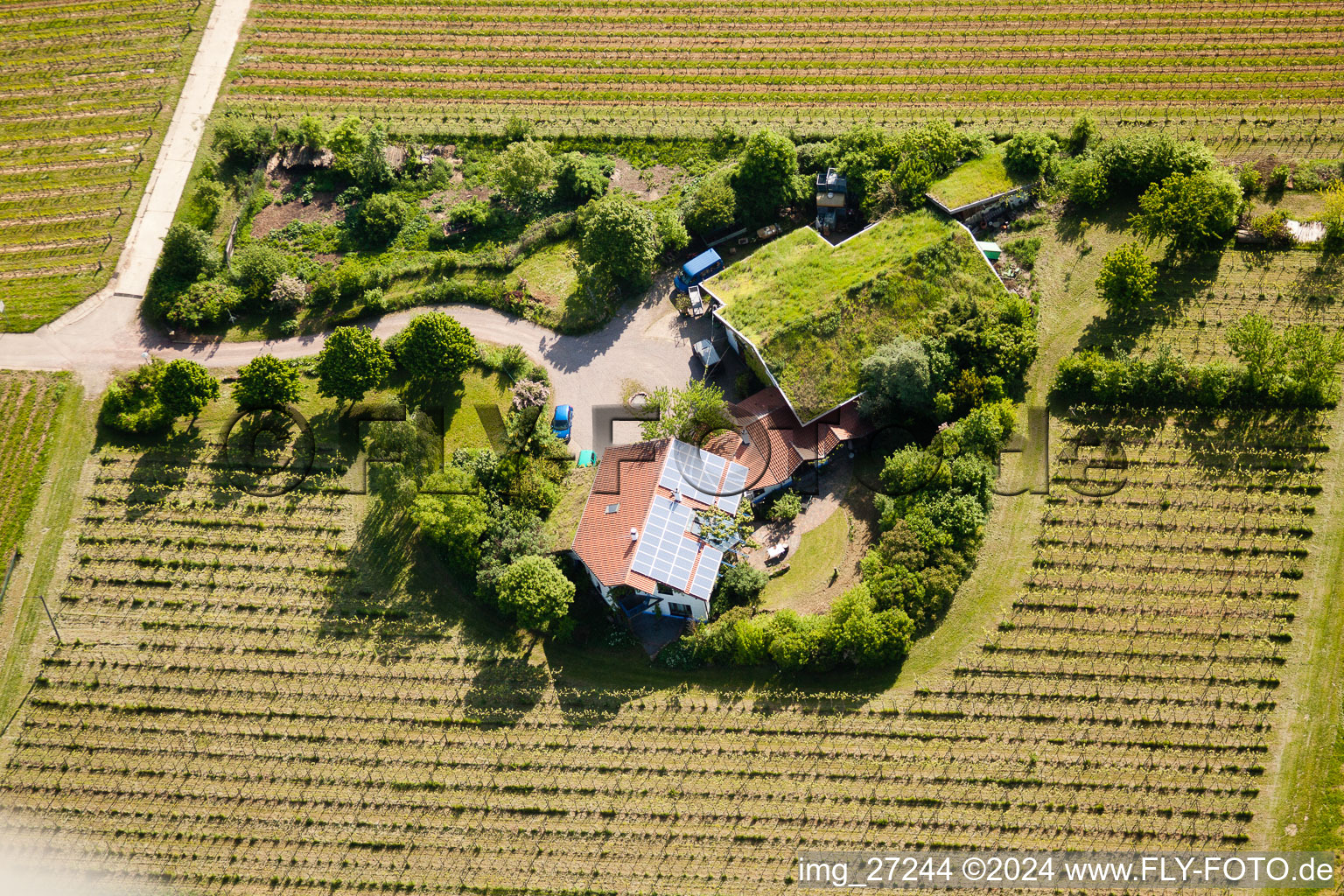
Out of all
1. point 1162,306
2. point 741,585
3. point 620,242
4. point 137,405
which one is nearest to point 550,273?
point 620,242

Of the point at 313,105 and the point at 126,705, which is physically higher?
the point at 313,105

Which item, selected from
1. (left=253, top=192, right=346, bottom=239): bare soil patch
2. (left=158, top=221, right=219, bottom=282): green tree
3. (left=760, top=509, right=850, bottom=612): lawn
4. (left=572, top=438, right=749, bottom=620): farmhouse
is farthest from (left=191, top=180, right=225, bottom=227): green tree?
(left=760, top=509, right=850, bottom=612): lawn

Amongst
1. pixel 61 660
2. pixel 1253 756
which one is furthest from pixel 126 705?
pixel 1253 756

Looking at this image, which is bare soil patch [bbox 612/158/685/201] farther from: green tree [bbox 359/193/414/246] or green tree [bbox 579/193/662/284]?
green tree [bbox 359/193/414/246]

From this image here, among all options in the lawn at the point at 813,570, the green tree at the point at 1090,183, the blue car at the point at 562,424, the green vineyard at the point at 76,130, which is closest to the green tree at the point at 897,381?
the lawn at the point at 813,570

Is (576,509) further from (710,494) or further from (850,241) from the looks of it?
(850,241)

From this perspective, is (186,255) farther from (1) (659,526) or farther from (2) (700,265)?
(1) (659,526)
